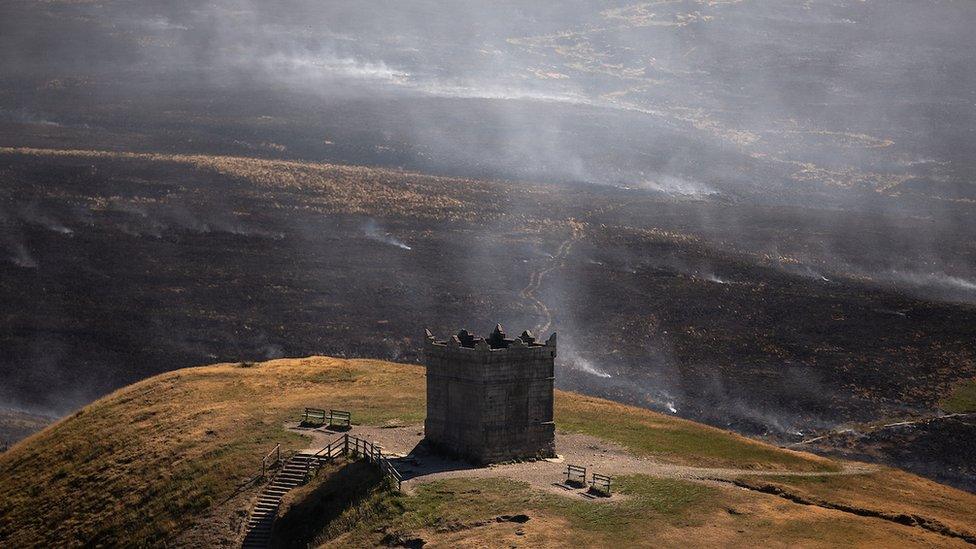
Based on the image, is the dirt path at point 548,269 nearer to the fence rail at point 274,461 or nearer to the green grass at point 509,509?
the fence rail at point 274,461

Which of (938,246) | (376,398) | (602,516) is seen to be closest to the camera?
(602,516)

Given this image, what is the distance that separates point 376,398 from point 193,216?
6181 centimetres

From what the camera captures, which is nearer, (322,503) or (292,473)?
(322,503)

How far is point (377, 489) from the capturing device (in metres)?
47.5

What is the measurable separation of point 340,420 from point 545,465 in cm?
1152

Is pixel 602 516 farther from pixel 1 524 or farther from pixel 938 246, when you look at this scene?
pixel 938 246

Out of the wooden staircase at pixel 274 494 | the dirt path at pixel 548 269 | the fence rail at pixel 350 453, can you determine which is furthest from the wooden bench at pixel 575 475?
the dirt path at pixel 548 269

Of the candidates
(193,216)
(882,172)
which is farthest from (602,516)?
(882,172)

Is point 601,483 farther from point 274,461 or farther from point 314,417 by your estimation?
point 314,417

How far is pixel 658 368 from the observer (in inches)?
3748

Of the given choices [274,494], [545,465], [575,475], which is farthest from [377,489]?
[575,475]

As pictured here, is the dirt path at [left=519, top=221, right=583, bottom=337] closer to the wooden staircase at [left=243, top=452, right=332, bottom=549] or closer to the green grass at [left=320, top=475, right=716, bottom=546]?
the wooden staircase at [left=243, top=452, right=332, bottom=549]

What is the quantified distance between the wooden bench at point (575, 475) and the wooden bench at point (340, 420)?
11636mm

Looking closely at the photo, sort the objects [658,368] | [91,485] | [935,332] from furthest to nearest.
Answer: [935,332] → [658,368] → [91,485]
